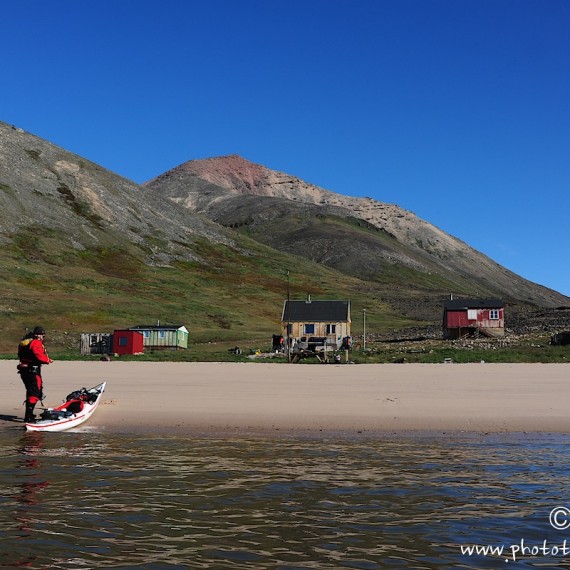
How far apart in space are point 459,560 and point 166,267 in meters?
160

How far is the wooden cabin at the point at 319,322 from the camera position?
260 ft

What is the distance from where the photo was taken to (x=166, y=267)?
6550 inches

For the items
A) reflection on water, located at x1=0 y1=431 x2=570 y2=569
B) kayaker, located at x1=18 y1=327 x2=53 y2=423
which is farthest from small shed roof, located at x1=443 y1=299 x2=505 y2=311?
kayaker, located at x1=18 y1=327 x2=53 y2=423

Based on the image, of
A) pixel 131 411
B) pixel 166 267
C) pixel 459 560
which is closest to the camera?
pixel 459 560

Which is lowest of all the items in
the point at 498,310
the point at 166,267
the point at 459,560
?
the point at 459,560

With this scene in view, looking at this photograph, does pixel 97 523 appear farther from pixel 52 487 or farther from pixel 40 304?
pixel 40 304

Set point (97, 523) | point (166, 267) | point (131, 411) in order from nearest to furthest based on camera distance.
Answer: point (97, 523), point (131, 411), point (166, 267)

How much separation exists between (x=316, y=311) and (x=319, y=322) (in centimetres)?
154

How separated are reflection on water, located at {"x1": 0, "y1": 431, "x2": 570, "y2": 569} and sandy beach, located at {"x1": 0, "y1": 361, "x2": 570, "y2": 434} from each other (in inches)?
125

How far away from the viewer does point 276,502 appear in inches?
473

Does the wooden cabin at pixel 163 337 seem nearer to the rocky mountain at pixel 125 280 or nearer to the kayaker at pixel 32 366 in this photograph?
the rocky mountain at pixel 125 280

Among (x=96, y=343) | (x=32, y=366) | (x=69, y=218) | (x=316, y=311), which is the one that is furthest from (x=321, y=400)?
(x=69, y=218)

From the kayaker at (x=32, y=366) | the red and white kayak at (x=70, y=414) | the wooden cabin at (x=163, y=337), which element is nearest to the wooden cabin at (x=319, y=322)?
the wooden cabin at (x=163, y=337)

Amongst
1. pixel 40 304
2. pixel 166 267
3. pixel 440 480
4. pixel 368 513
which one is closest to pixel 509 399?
pixel 440 480
